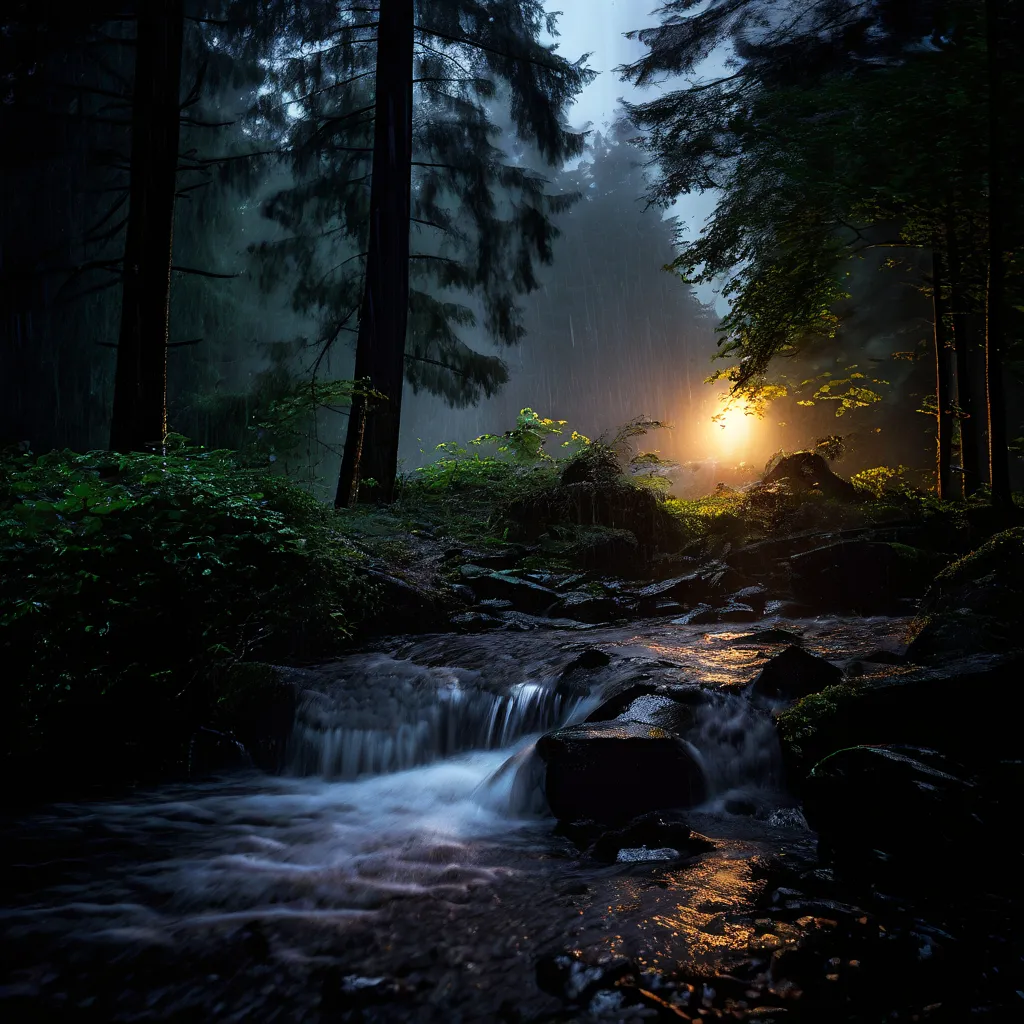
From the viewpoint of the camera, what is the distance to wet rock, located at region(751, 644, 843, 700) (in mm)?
4559

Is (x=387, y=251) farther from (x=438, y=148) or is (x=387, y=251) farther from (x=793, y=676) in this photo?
(x=793, y=676)

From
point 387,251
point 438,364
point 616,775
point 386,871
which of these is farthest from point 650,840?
point 438,364

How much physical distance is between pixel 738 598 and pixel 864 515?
3518mm

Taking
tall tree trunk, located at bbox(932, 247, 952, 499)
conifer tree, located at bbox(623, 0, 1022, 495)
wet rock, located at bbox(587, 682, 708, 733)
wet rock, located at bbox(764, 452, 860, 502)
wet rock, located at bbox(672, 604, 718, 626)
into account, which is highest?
conifer tree, located at bbox(623, 0, 1022, 495)

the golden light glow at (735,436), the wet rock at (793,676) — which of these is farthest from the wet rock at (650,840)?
the golden light glow at (735,436)

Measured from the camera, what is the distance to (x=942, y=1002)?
1995mm

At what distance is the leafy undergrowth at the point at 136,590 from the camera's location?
439 centimetres

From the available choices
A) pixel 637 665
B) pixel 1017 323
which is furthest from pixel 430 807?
pixel 1017 323

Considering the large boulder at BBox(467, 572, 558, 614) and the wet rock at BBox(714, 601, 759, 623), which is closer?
the wet rock at BBox(714, 601, 759, 623)

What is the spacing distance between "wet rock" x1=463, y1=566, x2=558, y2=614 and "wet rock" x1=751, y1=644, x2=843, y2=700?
3.72 meters

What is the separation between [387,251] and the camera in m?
10.6

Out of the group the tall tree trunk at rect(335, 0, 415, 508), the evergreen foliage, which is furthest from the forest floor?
the evergreen foliage

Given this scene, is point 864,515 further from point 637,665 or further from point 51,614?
point 51,614

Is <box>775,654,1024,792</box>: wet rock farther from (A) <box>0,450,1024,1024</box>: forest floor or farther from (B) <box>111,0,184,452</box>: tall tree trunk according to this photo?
(B) <box>111,0,184,452</box>: tall tree trunk
